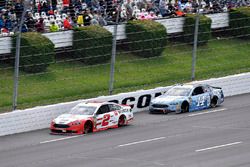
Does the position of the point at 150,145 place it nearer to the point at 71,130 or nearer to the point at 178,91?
the point at 71,130

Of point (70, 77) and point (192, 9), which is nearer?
point (70, 77)

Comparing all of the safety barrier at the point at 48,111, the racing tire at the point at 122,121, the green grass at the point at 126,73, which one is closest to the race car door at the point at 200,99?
the safety barrier at the point at 48,111

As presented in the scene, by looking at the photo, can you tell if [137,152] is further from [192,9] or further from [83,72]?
[192,9]

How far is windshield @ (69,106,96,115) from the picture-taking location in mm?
32438

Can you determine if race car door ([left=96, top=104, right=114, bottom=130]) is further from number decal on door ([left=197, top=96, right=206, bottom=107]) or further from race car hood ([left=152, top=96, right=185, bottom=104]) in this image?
number decal on door ([left=197, top=96, right=206, bottom=107])

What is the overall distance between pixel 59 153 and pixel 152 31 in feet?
45.9

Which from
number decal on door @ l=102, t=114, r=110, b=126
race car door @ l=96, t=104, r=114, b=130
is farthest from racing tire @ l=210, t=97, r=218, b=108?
number decal on door @ l=102, t=114, r=110, b=126

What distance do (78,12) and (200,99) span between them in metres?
6.78

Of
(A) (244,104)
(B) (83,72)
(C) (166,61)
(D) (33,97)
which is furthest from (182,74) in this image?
(D) (33,97)

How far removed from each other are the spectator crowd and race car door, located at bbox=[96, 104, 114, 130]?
188 inches

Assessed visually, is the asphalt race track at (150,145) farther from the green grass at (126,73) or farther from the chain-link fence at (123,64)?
the chain-link fence at (123,64)

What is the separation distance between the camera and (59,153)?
2725 centimetres

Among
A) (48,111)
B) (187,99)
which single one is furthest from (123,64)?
(48,111)

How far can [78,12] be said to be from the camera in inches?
1526
